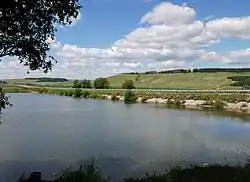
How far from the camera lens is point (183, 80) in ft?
525

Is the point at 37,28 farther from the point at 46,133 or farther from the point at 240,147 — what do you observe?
the point at 46,133

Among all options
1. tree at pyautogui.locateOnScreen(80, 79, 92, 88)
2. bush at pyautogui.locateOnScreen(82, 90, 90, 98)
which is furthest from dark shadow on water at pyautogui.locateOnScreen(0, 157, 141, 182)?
tree at pyautogui.locateOnScreen(80, 79, 92, 88)

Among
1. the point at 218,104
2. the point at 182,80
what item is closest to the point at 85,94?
the point at 218,104

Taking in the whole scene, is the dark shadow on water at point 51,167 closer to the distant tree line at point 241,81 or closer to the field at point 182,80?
the distant tree line at point 241,81

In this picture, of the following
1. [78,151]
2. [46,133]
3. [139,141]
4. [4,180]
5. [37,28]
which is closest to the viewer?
[37,28]

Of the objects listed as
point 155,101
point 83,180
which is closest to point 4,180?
point 83,180

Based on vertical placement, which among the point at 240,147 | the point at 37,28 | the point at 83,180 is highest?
the point at 37,28

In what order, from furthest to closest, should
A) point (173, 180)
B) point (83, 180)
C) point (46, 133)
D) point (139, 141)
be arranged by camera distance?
point (46, 133) → point (139, 141) → point (173, 180) → point (83, 180)

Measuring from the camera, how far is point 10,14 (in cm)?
1155

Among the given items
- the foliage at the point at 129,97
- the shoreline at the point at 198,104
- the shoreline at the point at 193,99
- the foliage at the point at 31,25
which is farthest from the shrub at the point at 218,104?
the foliage at the point at 31,25

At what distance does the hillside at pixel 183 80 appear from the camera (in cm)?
14201

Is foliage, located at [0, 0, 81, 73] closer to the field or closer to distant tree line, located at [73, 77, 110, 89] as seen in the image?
the field

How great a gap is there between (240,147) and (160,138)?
7167 millimetres

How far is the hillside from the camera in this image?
142 metres
